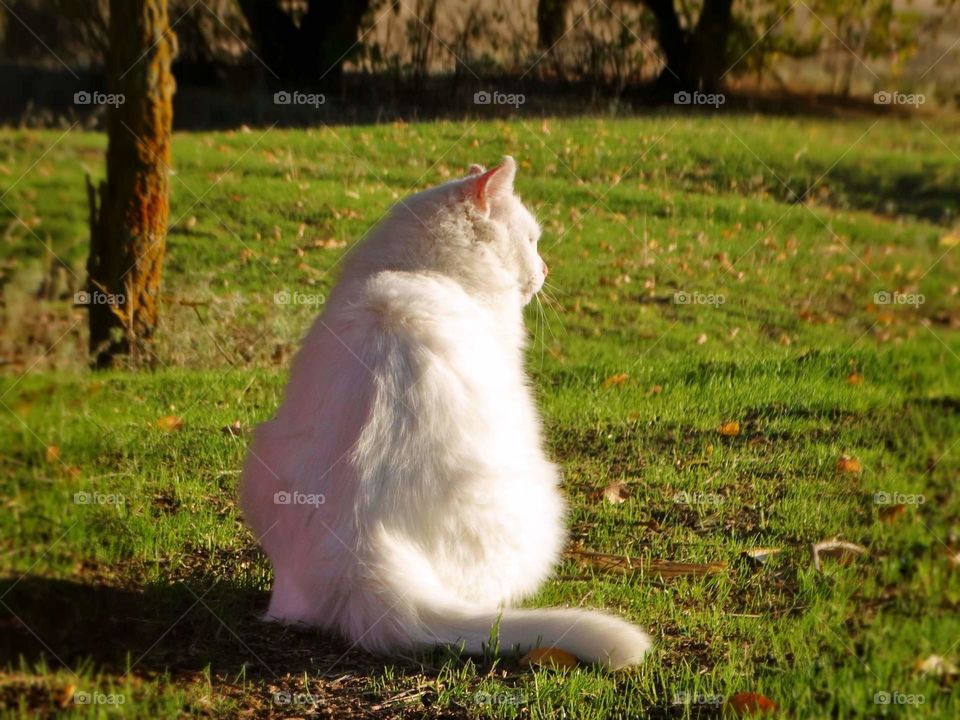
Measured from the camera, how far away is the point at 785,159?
447 inches

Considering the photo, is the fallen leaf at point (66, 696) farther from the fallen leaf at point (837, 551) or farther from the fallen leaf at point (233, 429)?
the fallen leaf at point (837, 551)

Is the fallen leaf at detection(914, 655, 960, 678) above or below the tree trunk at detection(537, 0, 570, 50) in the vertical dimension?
below

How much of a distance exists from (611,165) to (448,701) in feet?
28.2

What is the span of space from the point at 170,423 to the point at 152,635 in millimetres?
2305

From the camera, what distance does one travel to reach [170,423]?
18.5ft

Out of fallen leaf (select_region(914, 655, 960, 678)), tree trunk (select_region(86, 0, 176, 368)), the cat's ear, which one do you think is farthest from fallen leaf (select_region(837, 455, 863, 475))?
tree trunk (select_region(86, 0, 176, 368))

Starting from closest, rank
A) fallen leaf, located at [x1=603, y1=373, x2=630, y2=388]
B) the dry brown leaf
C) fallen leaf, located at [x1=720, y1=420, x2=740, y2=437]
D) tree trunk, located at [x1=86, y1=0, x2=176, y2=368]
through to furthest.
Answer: the dry brown leaf, fallen leaf, located at [x1=720, y1=420, x2=740, y2=437], tree trunk, located at [x1=86, y1=0, x2=176, y2=368], fallen leaf, located at [x1=603, y1=373, x2=630, y2=388]

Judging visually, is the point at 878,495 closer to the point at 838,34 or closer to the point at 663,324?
the point at 663,324

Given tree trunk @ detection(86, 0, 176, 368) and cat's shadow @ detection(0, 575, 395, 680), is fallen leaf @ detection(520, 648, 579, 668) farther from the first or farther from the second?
tree trunk @ detection(86, 0, 176, 368)

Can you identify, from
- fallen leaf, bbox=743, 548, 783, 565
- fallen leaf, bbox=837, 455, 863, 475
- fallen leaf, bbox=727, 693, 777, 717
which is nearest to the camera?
fallen leaf, bbox=727, 693, 777, 717

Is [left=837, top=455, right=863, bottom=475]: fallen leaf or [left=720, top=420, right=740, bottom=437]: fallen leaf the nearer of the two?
[left=837, top=455, right=863, bottom=475]: fallen leaf

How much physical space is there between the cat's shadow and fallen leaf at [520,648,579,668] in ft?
1.56

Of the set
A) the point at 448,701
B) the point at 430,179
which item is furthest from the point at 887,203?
the point at 448,701

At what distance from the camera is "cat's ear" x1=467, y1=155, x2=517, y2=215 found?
382 centimetres
